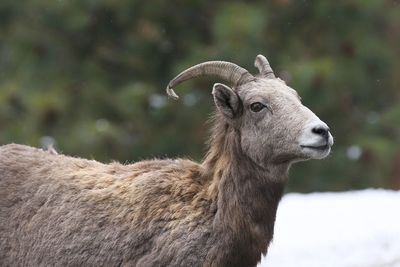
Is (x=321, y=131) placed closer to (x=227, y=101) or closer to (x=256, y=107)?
(x=256, y=107)

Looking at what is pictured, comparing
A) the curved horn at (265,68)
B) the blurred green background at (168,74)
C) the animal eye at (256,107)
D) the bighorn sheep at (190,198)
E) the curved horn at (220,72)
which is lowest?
the bighorn sheep at (190,198)

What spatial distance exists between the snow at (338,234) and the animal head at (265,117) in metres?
2.92

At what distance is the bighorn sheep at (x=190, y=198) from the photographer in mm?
9328

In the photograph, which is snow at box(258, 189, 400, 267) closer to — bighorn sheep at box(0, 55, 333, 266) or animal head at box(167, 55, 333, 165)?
bighorn sheep at box(0, 55, 333, 266)

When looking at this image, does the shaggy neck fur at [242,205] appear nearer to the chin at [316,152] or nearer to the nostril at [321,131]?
the chin at [316,152]

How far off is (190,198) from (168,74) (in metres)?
12.9

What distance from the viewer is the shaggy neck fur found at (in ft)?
30.7

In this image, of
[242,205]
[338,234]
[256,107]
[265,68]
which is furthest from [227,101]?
[338,234]

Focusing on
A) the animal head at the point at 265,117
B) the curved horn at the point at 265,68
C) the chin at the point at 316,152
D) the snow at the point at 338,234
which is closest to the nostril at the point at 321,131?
the animal head at the point at 265,117

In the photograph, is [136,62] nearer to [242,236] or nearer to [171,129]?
[171,129]

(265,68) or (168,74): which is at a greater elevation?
(168,74)

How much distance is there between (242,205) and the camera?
9.48m

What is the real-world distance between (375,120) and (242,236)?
13578 mm

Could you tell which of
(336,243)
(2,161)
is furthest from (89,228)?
(336,243)
